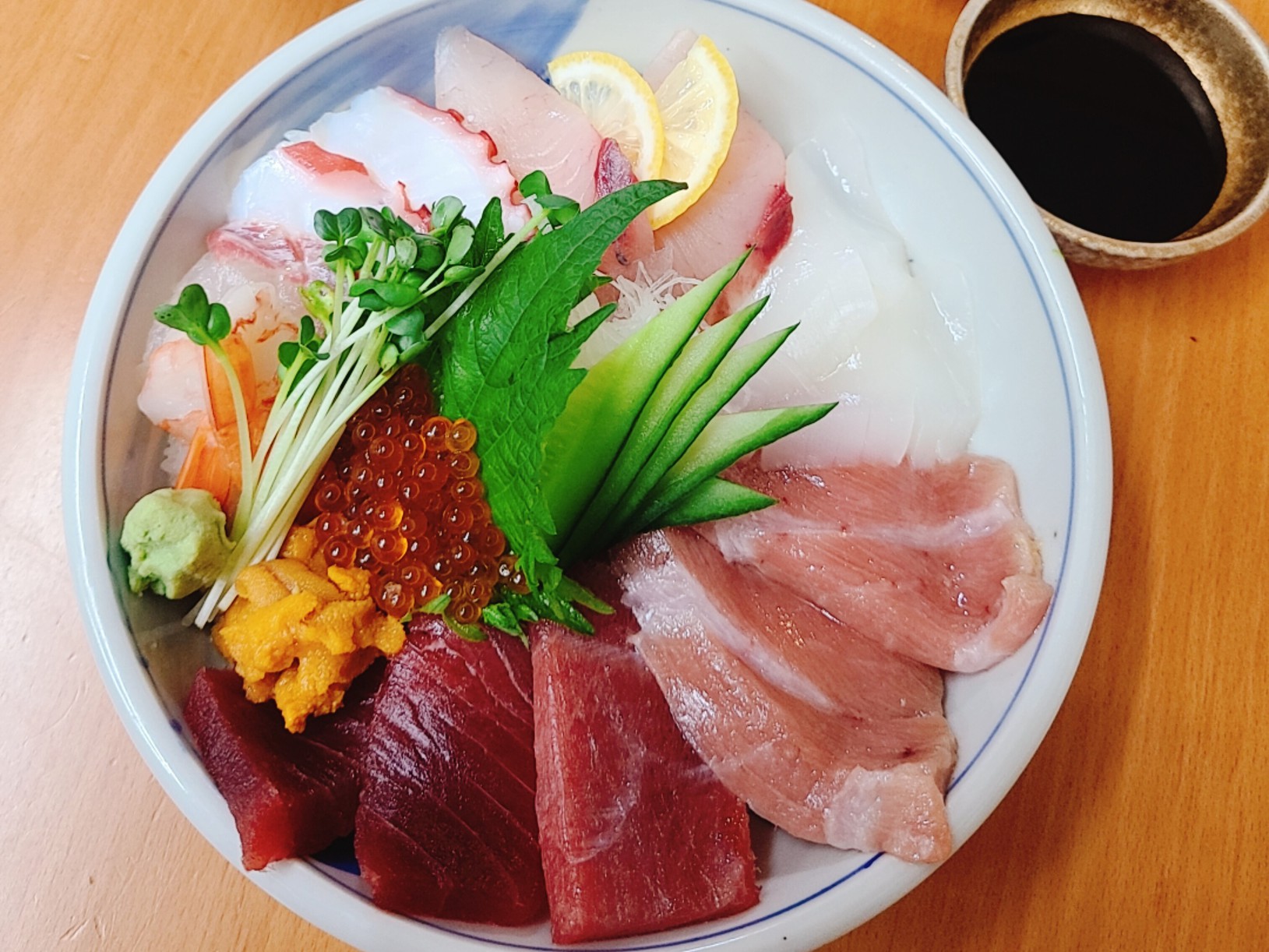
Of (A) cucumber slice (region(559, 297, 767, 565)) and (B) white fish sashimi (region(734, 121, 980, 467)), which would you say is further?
(B) white fish sashimi (region(734, 121, 980, 467))

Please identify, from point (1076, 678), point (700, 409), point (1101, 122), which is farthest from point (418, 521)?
point (1101, 122)

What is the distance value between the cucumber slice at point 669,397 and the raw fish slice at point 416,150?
38 cm

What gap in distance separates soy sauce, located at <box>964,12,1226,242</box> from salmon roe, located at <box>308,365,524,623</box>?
3.83 ft

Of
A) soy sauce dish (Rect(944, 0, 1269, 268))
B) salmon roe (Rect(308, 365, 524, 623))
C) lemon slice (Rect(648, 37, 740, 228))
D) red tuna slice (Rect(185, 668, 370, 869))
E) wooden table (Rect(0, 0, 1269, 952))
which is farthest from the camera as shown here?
soy sauce dish (Rect(944, 0, 1269, 268))

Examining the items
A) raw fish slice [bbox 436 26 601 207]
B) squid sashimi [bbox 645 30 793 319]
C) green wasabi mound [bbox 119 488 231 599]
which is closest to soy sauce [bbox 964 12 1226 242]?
squid sashimi [bbox 645 30 793 319]

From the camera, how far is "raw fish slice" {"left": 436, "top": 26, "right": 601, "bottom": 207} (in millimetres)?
1467

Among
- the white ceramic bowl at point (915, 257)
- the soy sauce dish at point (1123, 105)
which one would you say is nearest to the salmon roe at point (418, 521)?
the white ceramic bowl at point (915, 257)

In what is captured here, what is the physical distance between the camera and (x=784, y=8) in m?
1.43

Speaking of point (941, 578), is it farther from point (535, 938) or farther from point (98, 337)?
point (98, 337)

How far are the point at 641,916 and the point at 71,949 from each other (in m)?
0.90

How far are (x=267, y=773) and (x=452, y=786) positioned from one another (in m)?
0.23

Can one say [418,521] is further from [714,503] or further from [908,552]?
[908,552]

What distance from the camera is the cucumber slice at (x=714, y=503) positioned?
125 centimetres

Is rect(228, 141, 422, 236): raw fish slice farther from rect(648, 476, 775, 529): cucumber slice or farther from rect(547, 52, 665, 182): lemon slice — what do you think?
rect(648, 476, 775, 529): cucumber slice
